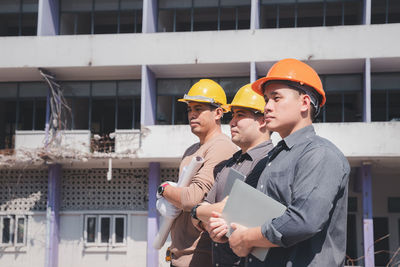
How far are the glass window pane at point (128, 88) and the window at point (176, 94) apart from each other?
0.79 meters

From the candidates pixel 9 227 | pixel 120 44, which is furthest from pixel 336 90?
pixel 9 227

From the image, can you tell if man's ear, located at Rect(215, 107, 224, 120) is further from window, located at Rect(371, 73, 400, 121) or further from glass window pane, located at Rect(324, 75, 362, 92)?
window, located at Rect(371, 73, 400, 121)

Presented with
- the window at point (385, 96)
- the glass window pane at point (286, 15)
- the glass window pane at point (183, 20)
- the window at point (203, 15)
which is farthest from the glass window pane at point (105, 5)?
the window at point (385, 96)

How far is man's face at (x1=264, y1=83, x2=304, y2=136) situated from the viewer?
267 cm

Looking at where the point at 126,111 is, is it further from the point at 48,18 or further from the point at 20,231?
the point at 20,231

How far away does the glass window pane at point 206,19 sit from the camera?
19578mm

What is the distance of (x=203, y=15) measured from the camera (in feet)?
64.6

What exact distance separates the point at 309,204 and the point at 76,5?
1836 cm

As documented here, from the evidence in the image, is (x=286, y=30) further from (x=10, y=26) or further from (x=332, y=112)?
(x=10, y=26)

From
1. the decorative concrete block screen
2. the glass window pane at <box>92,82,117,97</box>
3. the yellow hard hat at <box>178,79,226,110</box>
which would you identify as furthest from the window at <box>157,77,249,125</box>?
the yellow hard hat at <box>178,79,226,110</box>

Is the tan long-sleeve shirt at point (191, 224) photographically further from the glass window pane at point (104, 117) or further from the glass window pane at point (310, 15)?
the glass window pane at point (310, 15)

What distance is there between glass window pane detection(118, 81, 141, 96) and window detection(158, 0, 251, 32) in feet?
7.18

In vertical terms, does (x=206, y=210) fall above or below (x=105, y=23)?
below

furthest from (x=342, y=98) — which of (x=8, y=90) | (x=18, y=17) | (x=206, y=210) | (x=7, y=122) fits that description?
(x=206, y=210)
